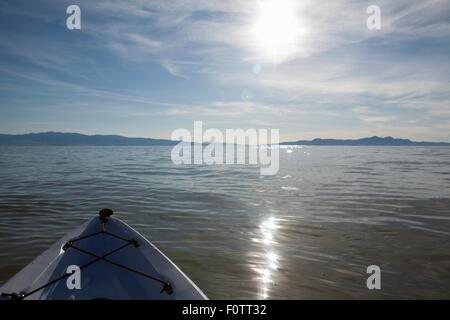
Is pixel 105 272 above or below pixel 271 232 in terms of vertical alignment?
above

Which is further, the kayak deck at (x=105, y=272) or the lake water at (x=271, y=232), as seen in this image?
the lake water at (x=271, y=232)

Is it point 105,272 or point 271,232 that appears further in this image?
point 271,232

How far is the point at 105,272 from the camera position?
583cm

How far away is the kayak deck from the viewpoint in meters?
5.04

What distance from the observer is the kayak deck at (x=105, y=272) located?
5.04m

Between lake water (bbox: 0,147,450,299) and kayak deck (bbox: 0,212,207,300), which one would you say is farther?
lake water (bbox: 0,147,450,299)
